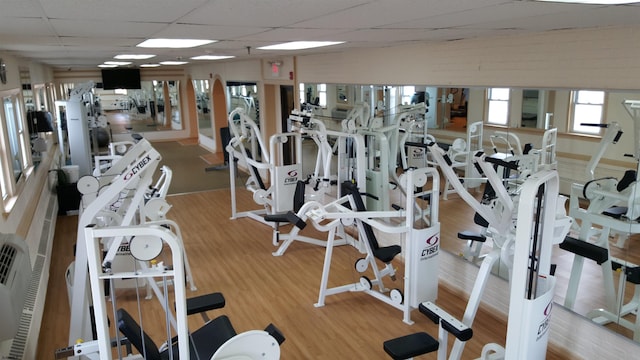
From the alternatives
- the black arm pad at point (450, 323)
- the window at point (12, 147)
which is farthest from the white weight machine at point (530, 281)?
the window at point (12, 147)

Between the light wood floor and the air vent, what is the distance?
46.2 inches

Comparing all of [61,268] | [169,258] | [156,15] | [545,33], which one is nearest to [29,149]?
[61,268]

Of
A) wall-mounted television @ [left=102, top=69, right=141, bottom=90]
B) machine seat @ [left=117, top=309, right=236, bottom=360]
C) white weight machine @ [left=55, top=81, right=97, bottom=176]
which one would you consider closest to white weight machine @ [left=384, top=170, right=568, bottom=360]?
machine seat @ [left=117, top=309, right=236, bottom=360]

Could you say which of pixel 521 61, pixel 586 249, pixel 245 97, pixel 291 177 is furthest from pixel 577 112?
pixel 245 97

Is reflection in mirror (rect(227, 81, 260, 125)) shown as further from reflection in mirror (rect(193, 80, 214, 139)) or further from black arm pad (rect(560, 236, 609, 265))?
black arm pad (rect(560, 236, 609, 265))

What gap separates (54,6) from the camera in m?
1.78

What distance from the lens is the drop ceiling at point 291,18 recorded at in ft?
6.02

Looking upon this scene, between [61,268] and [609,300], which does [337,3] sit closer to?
[609,300]

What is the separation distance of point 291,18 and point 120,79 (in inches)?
450

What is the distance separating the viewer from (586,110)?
10.2ft

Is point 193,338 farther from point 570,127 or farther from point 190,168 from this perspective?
point 190,168

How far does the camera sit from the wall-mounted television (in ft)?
40.2

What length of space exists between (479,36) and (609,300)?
82.5 inches

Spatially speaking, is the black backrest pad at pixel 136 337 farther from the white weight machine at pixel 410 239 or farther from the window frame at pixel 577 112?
the window frame at pixel 577 112
